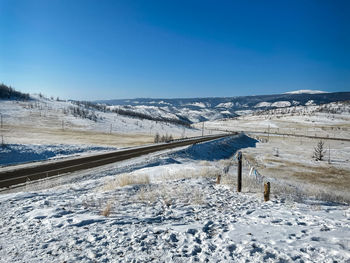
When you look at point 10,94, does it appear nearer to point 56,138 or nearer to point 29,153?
point 56,138

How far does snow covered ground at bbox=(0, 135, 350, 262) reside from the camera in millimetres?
4547

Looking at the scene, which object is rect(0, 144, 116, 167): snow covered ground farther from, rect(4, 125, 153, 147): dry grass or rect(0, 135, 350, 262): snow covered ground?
rect(0, 135, 350, 262): snow covered ground

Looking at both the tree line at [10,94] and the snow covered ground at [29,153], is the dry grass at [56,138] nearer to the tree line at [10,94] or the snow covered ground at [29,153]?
the snow covered ground at [29,153]

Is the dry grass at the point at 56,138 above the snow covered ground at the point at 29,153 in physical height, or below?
below

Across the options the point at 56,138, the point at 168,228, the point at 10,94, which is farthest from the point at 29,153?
the point at 10,94

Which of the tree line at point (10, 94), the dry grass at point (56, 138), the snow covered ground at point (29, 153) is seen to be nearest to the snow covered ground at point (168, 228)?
the snow covered ground at point (29, 153)

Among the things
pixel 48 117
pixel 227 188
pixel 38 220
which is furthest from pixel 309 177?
pixel 48 117

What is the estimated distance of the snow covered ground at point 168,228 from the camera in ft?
14.9

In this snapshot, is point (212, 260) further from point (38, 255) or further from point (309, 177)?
point (309, 177)

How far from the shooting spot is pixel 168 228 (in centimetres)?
584

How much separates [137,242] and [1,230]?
3858mm

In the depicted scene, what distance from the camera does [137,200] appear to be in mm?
8172

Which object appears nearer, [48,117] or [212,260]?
[212,260]

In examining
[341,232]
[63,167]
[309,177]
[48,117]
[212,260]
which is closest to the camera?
[212,260]
